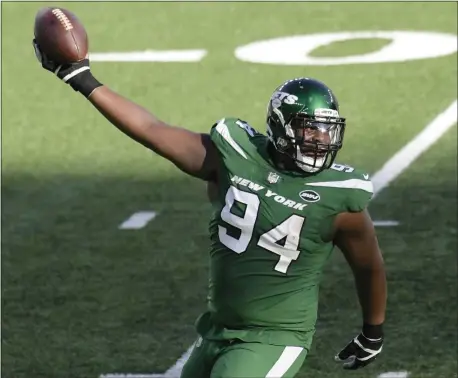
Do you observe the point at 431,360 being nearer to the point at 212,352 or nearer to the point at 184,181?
the point at 212,352

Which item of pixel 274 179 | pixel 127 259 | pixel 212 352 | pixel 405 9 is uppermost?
pixel 274 179

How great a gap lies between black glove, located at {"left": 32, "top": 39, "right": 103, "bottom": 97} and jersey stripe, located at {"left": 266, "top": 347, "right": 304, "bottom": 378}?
1.13 m

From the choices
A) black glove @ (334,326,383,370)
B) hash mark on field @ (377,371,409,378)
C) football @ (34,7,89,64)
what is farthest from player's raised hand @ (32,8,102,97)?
hash mark on field @ (377,371,409,378)

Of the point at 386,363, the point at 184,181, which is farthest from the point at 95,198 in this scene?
the point at 386,363

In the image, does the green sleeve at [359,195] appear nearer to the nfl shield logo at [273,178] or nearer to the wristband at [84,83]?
the nfl shield logo at [273,178]

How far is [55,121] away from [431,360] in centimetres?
595

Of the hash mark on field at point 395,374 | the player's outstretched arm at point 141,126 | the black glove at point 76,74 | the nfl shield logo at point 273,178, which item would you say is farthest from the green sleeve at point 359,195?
the hash mark on field at point 395,374

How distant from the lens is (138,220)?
856 centimetres

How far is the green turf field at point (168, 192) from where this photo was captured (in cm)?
651

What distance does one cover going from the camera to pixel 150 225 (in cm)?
844

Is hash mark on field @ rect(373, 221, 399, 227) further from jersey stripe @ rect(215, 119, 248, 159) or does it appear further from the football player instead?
jersey stripe @ rect(215, 119, 248, 159)

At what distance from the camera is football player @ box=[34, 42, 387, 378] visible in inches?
164

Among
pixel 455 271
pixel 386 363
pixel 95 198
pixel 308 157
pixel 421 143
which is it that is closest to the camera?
pixel 308 157

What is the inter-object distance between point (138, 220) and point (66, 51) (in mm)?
4469
